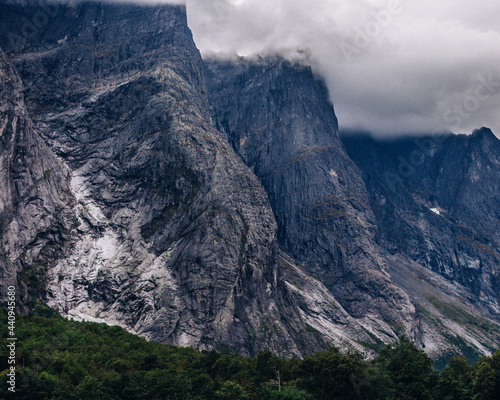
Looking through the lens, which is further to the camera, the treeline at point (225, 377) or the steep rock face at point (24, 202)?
the steep rock face at point (24, 202)

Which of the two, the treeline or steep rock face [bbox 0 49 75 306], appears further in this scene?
steep rock face [bbox 0 49 75 306]

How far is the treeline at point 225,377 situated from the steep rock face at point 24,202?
5877 centimetres

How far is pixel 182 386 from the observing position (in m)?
95.4

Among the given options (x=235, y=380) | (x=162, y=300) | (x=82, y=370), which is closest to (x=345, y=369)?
(x=235, y=380)

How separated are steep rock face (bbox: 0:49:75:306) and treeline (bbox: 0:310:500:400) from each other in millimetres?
58774

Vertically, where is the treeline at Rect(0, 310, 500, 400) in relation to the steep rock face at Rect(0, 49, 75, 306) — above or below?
below

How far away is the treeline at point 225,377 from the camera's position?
8894 centimetres

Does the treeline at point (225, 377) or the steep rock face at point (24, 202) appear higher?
the steep rock face at point (24, 202)

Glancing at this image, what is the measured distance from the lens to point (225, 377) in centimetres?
10662

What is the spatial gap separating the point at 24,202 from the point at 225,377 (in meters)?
113

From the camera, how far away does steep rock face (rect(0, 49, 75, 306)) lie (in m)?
171

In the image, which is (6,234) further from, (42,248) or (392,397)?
(392,397)

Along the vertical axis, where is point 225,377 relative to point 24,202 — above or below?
below

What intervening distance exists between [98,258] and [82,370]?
104740 millimetres
